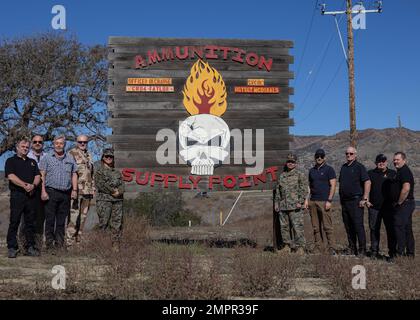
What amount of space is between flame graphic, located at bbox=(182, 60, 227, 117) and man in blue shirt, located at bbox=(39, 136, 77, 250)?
2531 mm

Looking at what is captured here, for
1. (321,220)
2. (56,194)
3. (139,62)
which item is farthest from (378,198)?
(56,194)

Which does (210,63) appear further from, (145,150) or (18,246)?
(18,246)

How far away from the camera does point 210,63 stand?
10.5 metres

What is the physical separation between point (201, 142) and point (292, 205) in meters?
2.03

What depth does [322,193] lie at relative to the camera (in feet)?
33.6

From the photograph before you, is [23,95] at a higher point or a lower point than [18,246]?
higher

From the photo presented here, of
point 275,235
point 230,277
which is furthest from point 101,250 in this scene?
point 275,235

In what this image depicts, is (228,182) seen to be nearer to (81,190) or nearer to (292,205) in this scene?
(292,205)

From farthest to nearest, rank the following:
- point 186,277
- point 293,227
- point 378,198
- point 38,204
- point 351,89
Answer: point 351,89 → point 378,198 → point 293,227 → point 38,204 → point 186,277

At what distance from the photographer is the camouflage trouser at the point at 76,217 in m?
9.31

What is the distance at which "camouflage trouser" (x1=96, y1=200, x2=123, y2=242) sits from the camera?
9289 millimetres

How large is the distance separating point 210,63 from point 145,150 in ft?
6.80

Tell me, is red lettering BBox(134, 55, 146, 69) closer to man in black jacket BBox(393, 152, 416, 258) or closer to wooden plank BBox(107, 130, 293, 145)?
wooden plank BBox(107, 130, 293, 145)
